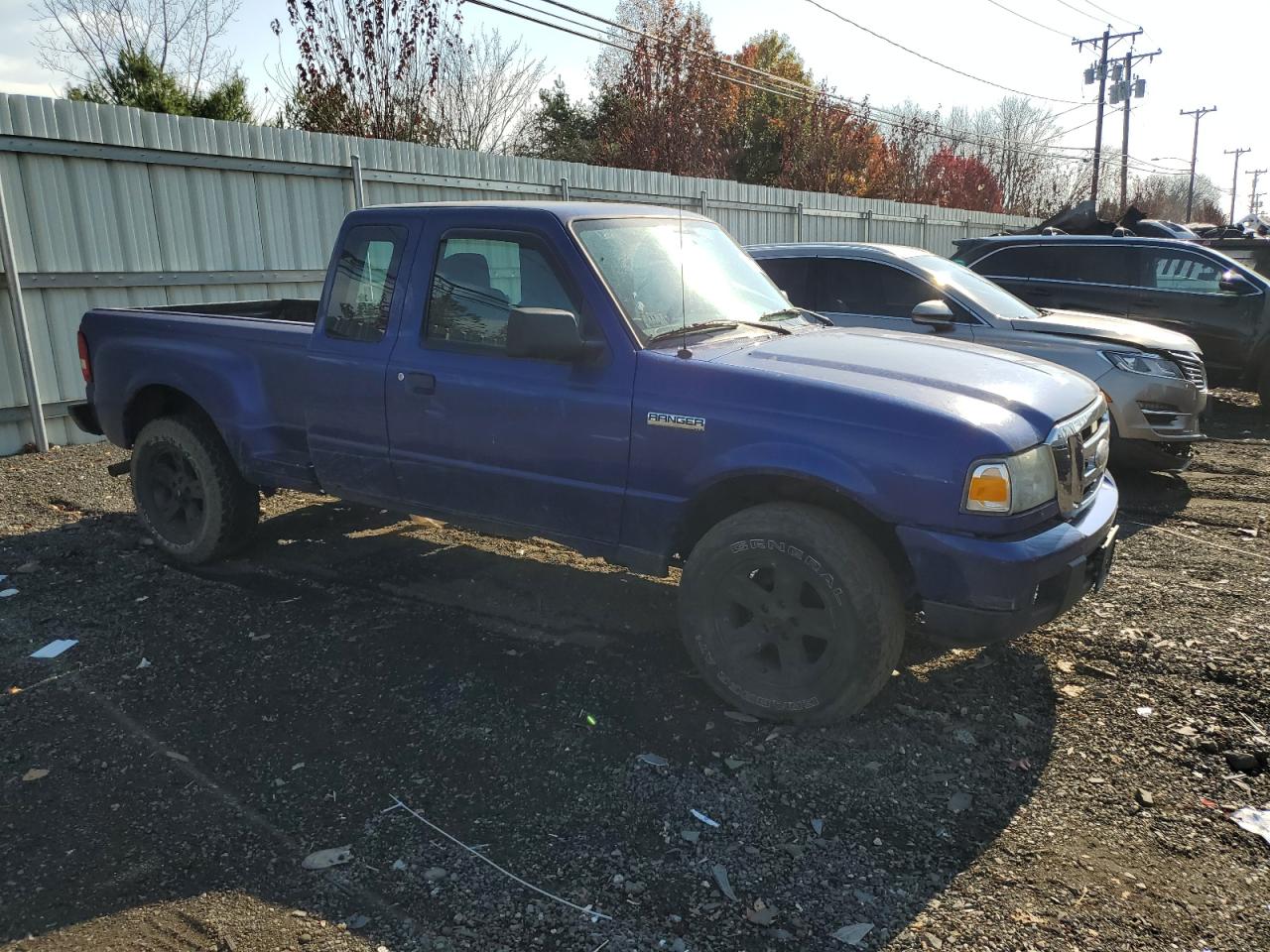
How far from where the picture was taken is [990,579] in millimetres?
3262

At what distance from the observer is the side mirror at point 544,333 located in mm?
3758

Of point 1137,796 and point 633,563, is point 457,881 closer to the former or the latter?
point 633,563

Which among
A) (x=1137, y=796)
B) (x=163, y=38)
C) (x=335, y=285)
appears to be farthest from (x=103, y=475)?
(x=163, y=38)

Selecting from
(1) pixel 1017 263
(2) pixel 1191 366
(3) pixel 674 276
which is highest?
(3) pixel 674 276

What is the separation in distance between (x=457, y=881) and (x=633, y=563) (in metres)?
1.56

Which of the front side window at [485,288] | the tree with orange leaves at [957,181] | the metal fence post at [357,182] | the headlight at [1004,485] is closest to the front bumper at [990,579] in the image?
the headlight at [1004,485]

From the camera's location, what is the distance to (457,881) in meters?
2.82

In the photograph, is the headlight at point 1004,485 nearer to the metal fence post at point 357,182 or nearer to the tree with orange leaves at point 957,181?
the metal fence post at point 357,182

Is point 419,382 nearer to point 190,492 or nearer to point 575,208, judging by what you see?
point 575,208

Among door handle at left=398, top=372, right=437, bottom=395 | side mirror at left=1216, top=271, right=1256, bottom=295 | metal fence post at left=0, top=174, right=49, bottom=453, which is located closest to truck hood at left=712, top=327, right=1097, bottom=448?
door handle at left=398, top=372, right=437, bottom=395

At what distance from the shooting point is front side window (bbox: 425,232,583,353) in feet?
13.7

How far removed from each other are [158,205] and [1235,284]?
35.9 feet

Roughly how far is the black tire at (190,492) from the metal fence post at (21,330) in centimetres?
318

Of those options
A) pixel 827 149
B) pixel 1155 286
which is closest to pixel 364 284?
pixel 1155 286
